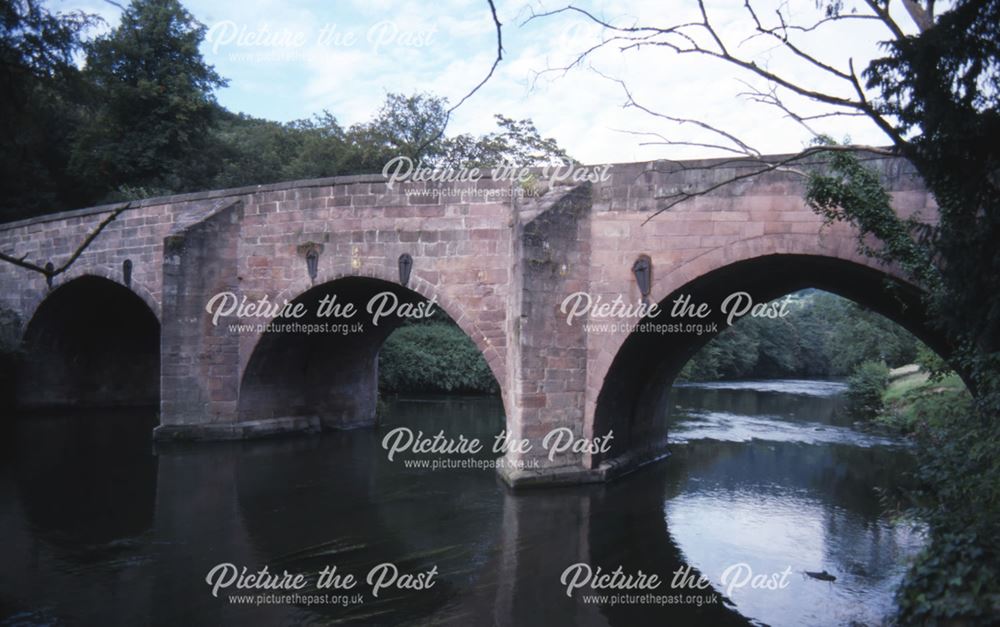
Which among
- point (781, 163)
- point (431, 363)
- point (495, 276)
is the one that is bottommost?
point (431, 363)

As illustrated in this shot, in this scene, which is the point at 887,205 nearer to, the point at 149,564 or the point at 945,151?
the point at 945,151

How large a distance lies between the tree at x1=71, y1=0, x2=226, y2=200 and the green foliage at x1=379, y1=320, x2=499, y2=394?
8526mm

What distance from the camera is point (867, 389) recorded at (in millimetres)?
20812

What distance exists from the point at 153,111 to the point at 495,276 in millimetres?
17207

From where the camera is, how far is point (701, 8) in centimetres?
461

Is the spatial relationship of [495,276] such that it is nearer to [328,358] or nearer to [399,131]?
[328,358]

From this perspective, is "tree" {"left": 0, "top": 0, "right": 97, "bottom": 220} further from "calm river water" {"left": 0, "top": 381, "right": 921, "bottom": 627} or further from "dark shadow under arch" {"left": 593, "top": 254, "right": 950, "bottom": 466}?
"dark shadow under arch" {"left": 593, "top": 254, "right": 950, "bottom": 466}

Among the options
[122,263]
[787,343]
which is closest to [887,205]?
[122,263]

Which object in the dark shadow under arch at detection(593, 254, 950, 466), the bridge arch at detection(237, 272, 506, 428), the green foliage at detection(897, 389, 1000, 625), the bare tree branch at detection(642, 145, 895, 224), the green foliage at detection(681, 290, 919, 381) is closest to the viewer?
the green foliage at detection(897, 389, 1000, 625)

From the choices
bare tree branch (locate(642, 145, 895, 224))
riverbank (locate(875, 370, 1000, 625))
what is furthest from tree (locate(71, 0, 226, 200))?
riverbank (locate(875, 370, 1000, 625))

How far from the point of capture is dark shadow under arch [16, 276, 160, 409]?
16781 millimetres

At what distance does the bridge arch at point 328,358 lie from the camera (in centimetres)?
1212

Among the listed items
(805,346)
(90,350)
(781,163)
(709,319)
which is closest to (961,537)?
(781,163)

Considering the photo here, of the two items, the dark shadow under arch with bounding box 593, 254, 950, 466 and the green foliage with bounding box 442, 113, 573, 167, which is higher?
the green foliage with bounding box 442, 113, 573, 167
